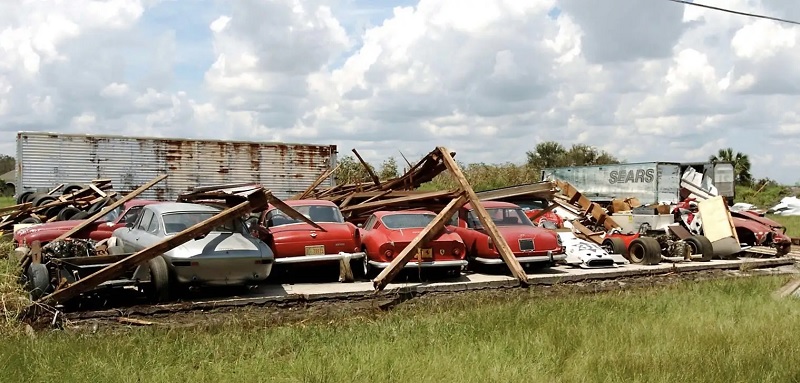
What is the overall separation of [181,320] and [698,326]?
699 cm

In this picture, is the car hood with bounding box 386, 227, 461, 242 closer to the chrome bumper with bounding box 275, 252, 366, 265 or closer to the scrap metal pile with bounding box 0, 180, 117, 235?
the chrome bumper with bounding box 275, 252, 366, 265

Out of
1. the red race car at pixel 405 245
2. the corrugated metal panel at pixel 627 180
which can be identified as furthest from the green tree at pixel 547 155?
the red race car at pixel 405 245

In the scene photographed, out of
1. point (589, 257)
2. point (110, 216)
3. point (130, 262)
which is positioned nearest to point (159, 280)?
point (130, 262)

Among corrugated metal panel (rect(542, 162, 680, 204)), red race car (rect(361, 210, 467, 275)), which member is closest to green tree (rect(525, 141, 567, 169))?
corrugated metal panel (rect(542, 162, 680, 204))

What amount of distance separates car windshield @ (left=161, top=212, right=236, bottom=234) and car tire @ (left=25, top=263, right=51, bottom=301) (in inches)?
82.0

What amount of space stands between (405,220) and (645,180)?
1571 centimetres

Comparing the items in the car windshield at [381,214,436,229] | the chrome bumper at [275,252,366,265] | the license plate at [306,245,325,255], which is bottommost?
the chrome bumper at [275,252,366,265]

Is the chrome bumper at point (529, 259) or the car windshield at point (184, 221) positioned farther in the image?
the chrome bumper at point (529, 259)

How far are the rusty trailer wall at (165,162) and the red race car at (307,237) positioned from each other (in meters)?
12.0

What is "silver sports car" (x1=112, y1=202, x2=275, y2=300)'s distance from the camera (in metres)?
10.6

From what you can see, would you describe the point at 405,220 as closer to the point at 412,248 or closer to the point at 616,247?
the point at 412,248

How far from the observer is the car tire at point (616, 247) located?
1741 centimetres

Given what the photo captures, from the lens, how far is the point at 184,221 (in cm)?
1184

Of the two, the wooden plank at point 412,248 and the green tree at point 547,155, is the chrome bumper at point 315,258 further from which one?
the green tree at point 547,155
